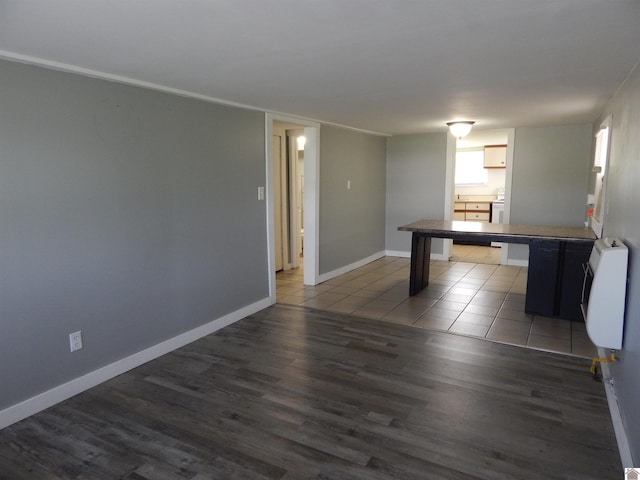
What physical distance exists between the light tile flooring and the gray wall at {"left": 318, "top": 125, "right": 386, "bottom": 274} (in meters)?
0.35

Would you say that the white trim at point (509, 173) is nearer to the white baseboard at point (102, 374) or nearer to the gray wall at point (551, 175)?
the gray wall at point (551, 175)

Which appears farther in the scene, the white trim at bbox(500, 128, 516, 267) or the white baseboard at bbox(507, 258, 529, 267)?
the white baseboard at bbox(507, 258, 529, 267)

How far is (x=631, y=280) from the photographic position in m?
2.04

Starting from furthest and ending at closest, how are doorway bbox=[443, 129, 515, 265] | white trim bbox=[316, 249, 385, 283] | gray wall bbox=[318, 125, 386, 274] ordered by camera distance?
doorway bbox=[443, 129, 515, 265] → white trim bbox=[316, 249, 385, 283] → gray wall bbox=[318, 125, 386, 274]

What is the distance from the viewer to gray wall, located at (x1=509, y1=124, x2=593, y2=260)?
5383 millimetres

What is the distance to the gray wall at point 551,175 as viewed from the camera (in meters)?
5.38

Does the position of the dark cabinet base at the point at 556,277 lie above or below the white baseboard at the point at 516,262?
above

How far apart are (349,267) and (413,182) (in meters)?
1.81

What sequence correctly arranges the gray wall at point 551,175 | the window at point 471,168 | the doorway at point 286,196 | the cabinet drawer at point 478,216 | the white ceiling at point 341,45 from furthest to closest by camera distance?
1. the window at point 471,168
2. the cabinet drawer at point 478,216
3. the doorway at point 286,196
4. the gray wall at point 551,175
5. the white ceiling at point 341,45

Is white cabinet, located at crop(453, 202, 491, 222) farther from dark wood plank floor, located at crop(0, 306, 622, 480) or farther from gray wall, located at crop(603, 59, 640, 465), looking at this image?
dark wood plank floor, located at crop(0, 306, 622, 480)

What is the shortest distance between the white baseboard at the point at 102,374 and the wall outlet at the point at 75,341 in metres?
0.19

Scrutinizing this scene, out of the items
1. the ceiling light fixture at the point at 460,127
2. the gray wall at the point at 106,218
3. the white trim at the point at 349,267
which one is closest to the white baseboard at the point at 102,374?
the gray wall at the point at 106,218

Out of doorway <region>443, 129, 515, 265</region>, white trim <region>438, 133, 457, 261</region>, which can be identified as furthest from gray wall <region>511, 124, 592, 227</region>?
doorway <region>443, 129, 515, 265</region>

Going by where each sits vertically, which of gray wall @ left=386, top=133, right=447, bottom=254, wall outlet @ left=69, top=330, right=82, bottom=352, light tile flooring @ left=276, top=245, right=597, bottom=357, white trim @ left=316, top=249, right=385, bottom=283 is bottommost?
light tile flooring @ left=276, top=245, right=597, bottom=357
